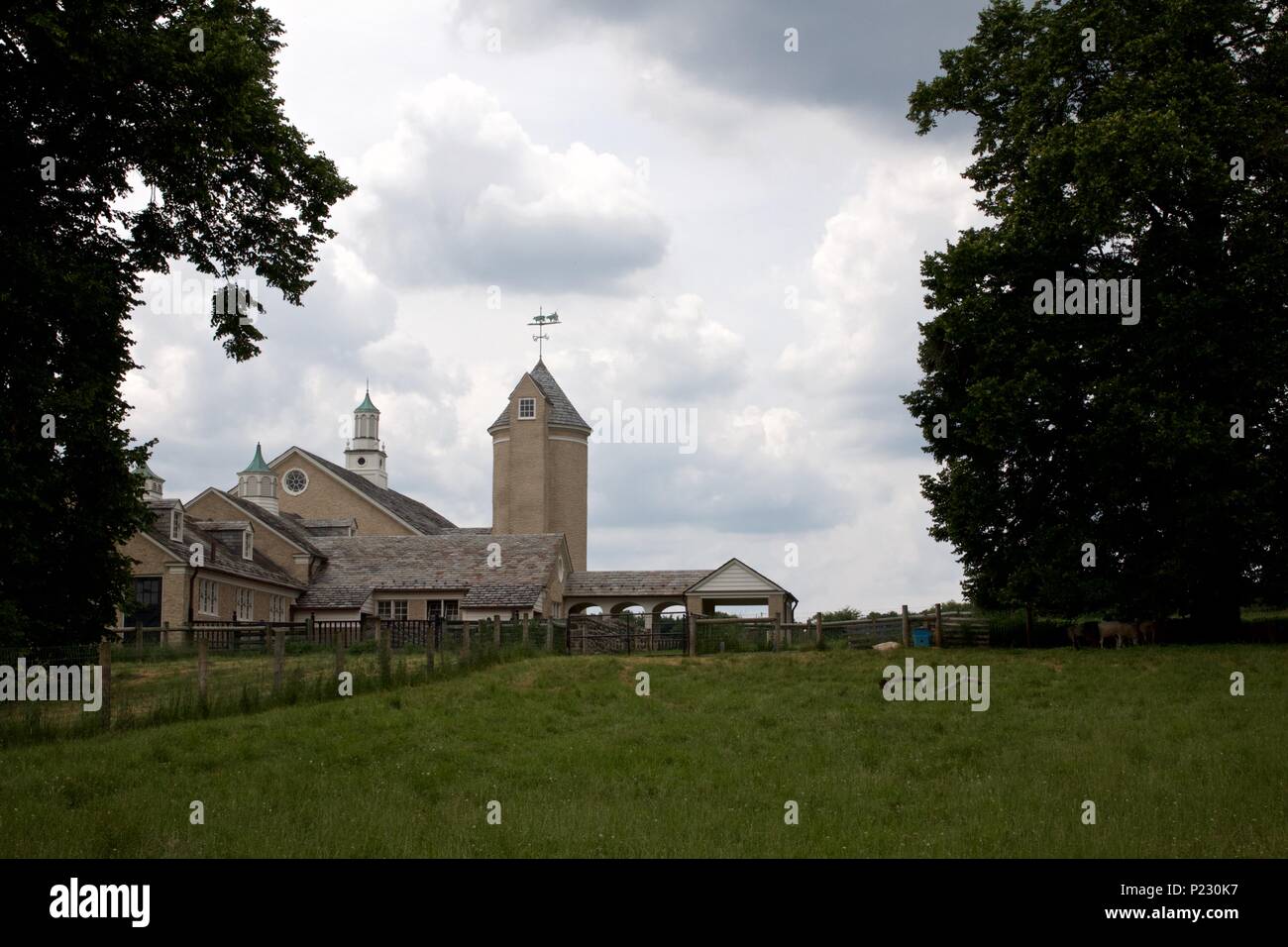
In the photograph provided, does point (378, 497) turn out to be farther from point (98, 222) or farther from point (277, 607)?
point (98, 222)

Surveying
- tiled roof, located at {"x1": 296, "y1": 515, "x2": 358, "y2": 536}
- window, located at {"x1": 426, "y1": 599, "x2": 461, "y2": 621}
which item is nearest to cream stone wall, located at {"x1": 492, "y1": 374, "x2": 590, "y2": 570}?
tiled roof, located at {"x1": 296, "y1": 515, "x2": 358, "y2": 536}

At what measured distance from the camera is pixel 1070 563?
102 feet

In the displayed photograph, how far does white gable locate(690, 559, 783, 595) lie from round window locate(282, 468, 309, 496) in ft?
98.0

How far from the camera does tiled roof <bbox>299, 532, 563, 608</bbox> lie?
53.5 m

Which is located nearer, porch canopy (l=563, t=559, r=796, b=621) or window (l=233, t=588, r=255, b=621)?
window (l=233, t=588, r=255, b=621)

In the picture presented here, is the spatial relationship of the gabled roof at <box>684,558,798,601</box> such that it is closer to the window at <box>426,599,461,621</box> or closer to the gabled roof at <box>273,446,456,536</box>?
the window at <box>426,599,461,621</box>

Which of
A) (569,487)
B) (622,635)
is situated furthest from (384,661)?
(569,487)

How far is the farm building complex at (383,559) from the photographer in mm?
47781

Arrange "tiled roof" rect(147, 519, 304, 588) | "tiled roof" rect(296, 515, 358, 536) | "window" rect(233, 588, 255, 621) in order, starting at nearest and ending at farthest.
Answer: "tiled roof" rect(147, 519, 304, 588), "window" rect(233, 588, 255, 621), "tiled roof" rect(296, 515, 358, 536)

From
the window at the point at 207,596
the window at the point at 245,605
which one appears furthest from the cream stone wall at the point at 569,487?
the window at the point at 207,596

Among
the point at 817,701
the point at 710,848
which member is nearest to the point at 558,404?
the point at 817,701

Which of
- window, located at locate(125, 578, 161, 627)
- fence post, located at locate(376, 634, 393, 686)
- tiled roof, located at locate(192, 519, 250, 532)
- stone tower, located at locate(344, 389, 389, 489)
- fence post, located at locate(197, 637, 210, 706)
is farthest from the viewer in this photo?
stone tower, located at locate(344, 389, 389, 489)

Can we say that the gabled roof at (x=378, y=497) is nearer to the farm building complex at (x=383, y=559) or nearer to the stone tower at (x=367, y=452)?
the farm building complex at (x=383, y=559)

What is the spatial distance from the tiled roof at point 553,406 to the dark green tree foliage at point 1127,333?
134 feet
